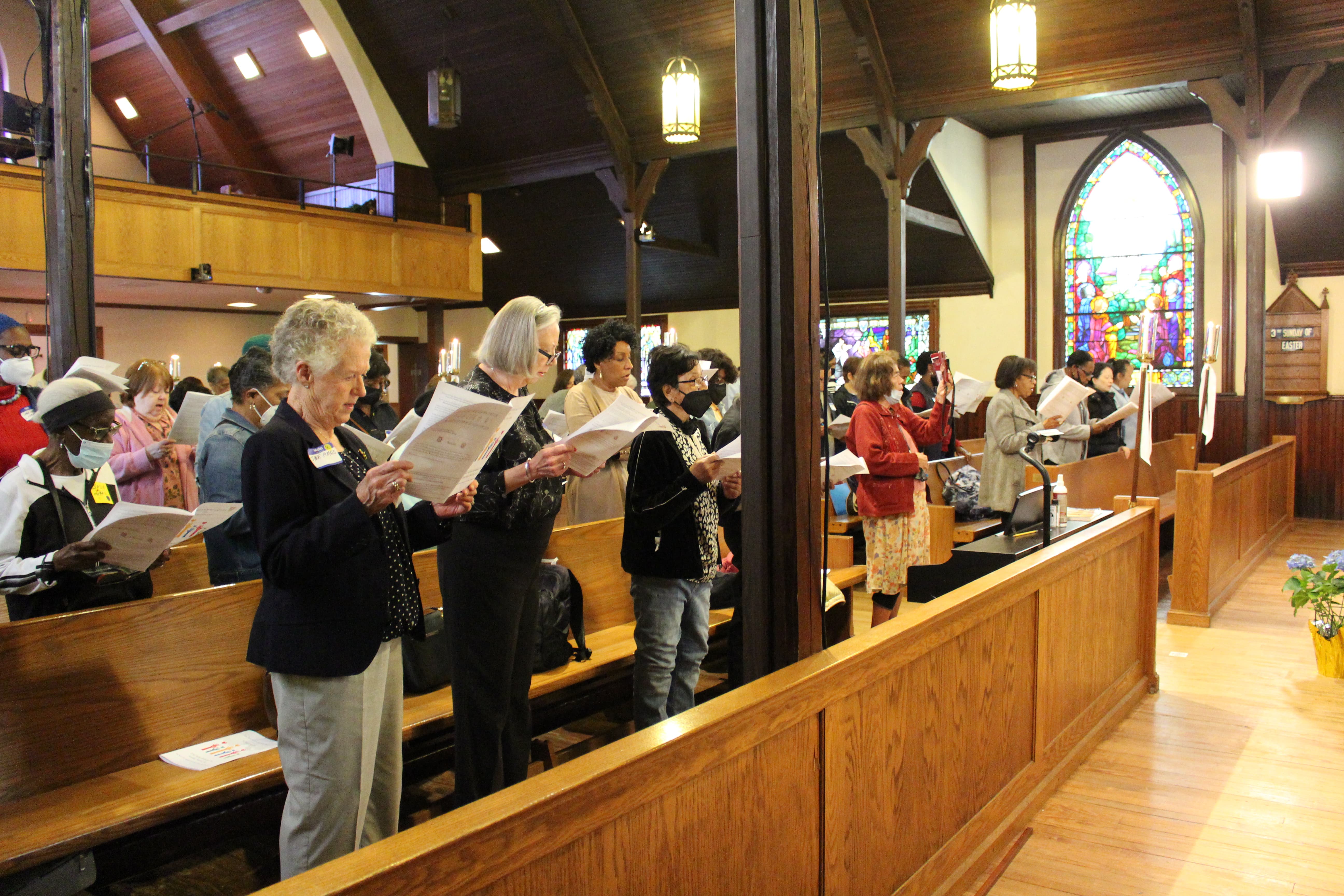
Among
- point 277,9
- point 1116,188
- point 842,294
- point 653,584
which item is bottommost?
point 653,584

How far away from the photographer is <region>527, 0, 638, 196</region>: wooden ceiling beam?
343 inches

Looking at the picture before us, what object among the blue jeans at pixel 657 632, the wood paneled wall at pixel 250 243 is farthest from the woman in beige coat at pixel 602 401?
the wood paneled wall at pixel 250 243

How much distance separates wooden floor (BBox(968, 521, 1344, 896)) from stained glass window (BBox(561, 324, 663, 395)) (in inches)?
291

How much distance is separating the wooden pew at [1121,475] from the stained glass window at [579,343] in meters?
5.06

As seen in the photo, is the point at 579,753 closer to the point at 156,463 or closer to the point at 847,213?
the point at 156,463

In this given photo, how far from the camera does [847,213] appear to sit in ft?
35.3

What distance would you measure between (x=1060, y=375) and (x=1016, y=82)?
189 centimetres

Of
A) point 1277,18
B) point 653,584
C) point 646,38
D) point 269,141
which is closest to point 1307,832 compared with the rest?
point 653,584

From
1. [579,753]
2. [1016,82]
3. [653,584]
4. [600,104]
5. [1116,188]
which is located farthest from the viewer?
[1116,188]

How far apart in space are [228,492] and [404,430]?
0.61 meters

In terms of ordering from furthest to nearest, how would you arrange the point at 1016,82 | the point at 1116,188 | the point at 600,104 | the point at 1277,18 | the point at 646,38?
the point at 1116,188, the point at 600,104, the point at 646,38, the point at 1277,18, the point at 1016,82

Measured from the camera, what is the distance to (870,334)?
12.1 m

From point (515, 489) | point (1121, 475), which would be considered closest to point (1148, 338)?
point (1121, 475)

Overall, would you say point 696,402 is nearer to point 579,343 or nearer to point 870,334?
point 579,343
